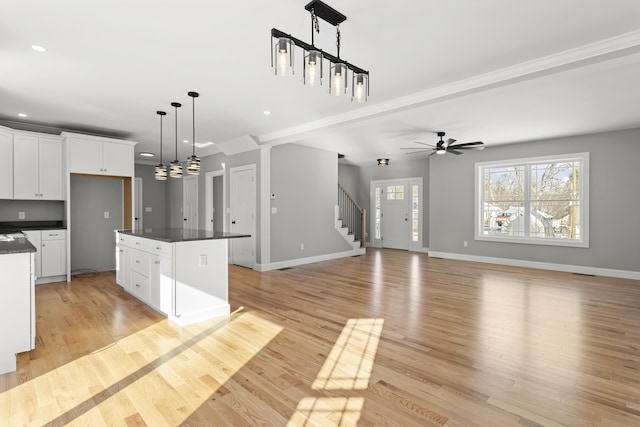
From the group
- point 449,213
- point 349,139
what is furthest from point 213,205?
point 449,213

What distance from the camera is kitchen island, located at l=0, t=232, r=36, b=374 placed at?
253cm

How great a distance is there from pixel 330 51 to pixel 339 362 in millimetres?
2820

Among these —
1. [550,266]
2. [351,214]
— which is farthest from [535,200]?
[351,214]

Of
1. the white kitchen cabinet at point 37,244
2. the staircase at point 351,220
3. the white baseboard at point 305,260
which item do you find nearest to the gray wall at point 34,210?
the white kitchen cabinet at point 37,244

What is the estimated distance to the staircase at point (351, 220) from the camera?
28.2 ft

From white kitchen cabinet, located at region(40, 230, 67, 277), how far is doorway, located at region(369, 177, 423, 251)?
7893mm

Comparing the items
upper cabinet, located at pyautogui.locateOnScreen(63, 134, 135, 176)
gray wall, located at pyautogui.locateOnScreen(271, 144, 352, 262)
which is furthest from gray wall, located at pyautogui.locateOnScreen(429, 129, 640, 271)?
upper cabinet, located at pyautogui.locateOnScreen(63, 134, 135, 176)

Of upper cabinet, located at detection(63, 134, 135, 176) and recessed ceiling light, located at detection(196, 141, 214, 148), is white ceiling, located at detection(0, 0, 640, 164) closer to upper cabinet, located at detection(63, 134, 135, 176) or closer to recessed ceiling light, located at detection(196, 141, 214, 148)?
upper cabinet, located at detection(63, 134, 135, 176)

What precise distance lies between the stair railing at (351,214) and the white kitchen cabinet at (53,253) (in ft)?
19.5

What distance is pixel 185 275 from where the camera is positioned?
359 centimetres

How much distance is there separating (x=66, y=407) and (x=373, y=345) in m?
2.29

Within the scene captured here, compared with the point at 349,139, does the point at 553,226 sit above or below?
below

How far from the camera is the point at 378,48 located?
311cm

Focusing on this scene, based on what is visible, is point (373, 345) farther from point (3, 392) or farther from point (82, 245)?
point (82, 245)
